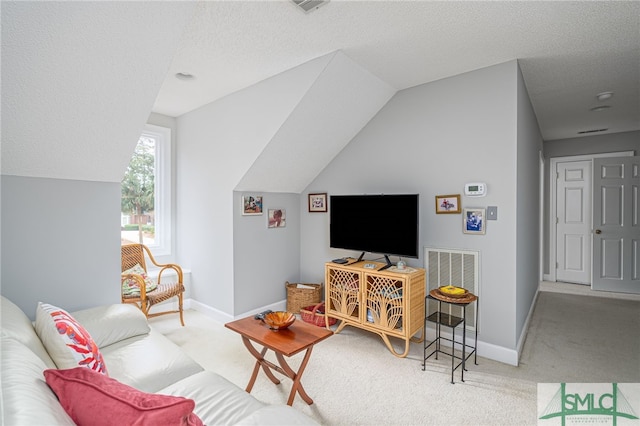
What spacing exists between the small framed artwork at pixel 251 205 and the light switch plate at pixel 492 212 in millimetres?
2433

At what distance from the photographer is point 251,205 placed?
11.9 ft

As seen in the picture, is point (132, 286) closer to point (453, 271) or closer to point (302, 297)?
point (302, 297)

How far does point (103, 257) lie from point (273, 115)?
1.90 m

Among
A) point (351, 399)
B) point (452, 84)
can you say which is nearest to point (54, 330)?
point (351, 399)

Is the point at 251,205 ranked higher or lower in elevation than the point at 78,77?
lower

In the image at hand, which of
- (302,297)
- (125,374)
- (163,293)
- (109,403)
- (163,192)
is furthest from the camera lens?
(163,192)

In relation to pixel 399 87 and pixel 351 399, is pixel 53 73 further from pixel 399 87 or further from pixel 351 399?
pixel 399 87

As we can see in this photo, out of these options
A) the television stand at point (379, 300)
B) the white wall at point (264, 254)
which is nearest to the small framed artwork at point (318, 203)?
the white wall at point (264, 254)

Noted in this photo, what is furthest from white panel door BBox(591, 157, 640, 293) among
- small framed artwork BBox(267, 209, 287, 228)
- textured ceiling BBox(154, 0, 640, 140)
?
small framed artwork BBox(267, 209, 287, 228)

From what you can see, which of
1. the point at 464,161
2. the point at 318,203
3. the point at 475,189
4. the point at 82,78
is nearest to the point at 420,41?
the point at 464,161

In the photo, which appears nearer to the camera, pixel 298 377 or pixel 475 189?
pixel 298 377

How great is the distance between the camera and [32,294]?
81.4 inches

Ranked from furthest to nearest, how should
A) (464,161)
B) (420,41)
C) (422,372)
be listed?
(464,161)
(422,372)
(420,41)

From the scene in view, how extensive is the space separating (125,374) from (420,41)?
116 inches
